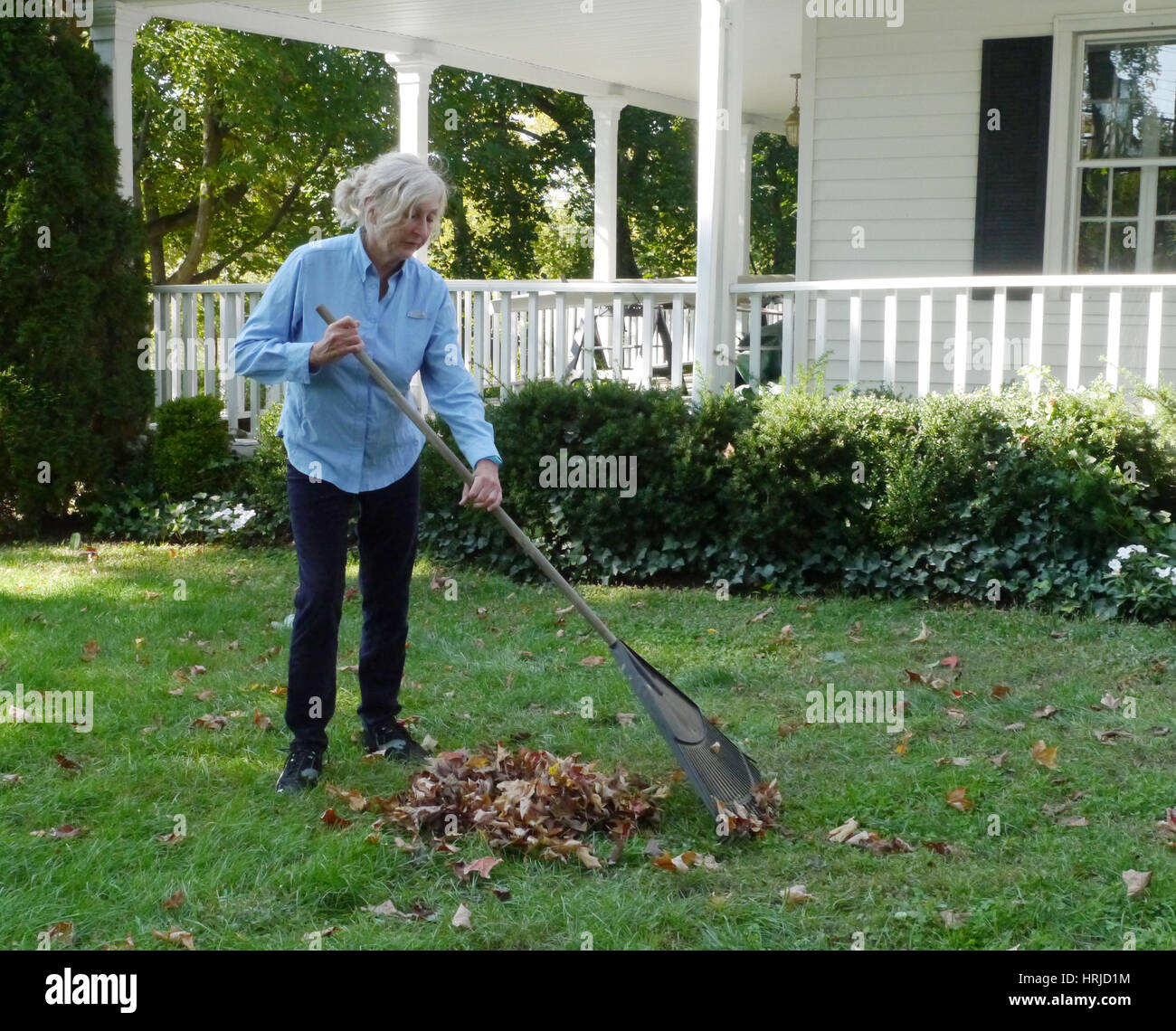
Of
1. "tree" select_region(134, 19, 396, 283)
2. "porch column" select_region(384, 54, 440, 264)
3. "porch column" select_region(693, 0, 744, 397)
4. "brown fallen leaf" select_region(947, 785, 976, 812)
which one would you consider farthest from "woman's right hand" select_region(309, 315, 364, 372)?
"tree" select_region(134, 19, 396, 283)

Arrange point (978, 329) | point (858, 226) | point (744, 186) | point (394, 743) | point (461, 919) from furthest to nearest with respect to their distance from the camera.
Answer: point (744, 186) < point (858, 226) < point (978, 329) < point (394, 743) < point (461, 919)

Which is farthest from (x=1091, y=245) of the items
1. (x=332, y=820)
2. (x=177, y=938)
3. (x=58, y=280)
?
(x=177, y=938)

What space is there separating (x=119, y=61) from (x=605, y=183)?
6513mm

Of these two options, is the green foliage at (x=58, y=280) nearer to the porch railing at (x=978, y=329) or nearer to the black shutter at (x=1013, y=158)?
the porch railing at (x=978, y=329)

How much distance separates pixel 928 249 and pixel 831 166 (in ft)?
3.12

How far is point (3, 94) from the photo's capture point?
29.8ft

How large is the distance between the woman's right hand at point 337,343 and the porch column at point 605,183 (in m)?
11.2

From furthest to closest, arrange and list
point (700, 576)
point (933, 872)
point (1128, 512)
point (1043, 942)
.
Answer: point (700, 576) < point (1128, 512) < point (933, 872) < point (1043, 942)

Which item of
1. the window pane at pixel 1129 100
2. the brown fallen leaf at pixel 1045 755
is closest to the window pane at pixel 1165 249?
the window pane at pixel 1129 100

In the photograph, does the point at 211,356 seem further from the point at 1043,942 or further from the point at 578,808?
the point at 1043,942

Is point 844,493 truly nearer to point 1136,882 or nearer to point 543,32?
point 1136,882

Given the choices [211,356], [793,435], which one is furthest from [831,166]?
[211,356]

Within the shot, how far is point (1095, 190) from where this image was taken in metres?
9.01

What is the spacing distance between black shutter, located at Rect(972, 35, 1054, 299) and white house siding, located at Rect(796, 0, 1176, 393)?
0.10 metres
